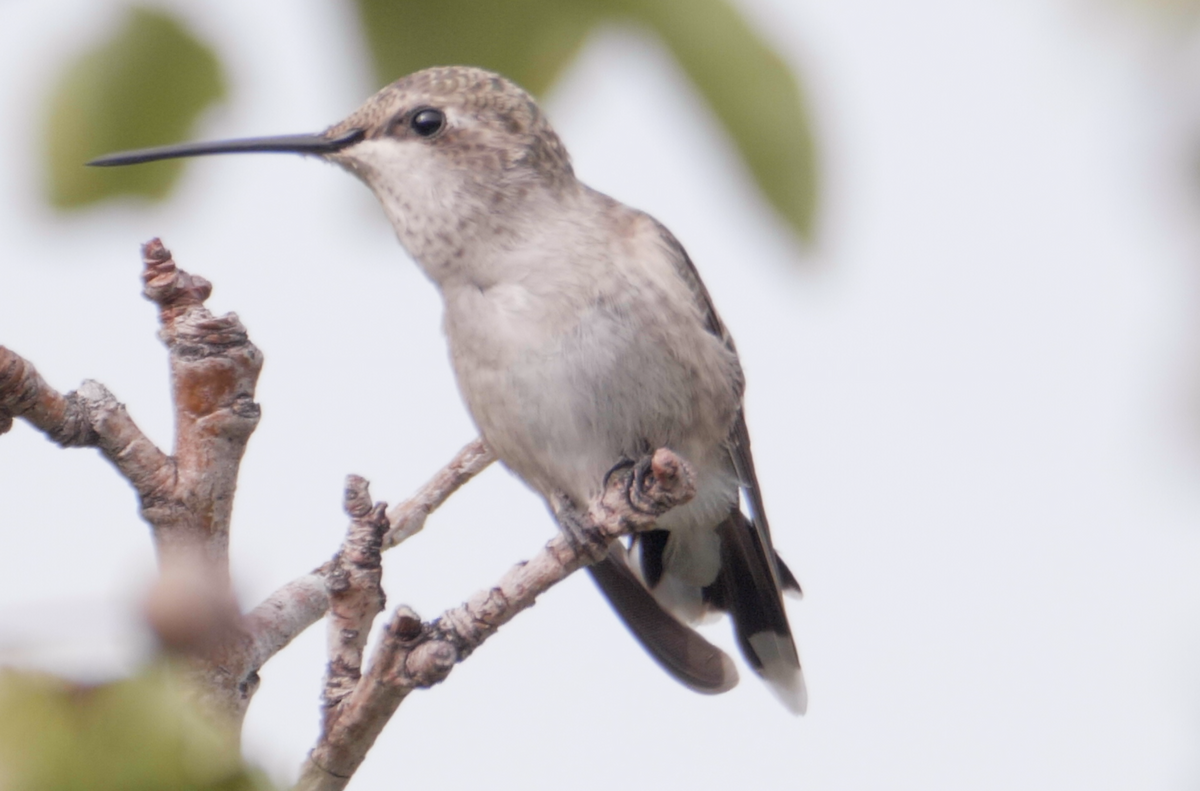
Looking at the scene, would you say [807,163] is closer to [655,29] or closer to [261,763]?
[655,29]

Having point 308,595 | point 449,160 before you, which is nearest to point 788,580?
point 449,160

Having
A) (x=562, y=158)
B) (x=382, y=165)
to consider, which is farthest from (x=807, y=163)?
(x=562, y=158)

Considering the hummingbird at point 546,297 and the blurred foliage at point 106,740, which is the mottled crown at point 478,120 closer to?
the hummingbird at point 546,297

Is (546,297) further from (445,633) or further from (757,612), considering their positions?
(757,612)

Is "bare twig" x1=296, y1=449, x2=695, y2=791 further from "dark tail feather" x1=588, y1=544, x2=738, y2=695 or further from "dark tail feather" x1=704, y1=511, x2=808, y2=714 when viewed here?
"dark tail feather" x1=704, y1=511, x2=808, y2=714

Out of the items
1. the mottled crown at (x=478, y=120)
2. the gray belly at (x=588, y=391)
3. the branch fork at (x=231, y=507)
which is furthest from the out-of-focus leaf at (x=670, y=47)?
the mottled crown at (x=478, y=120)
